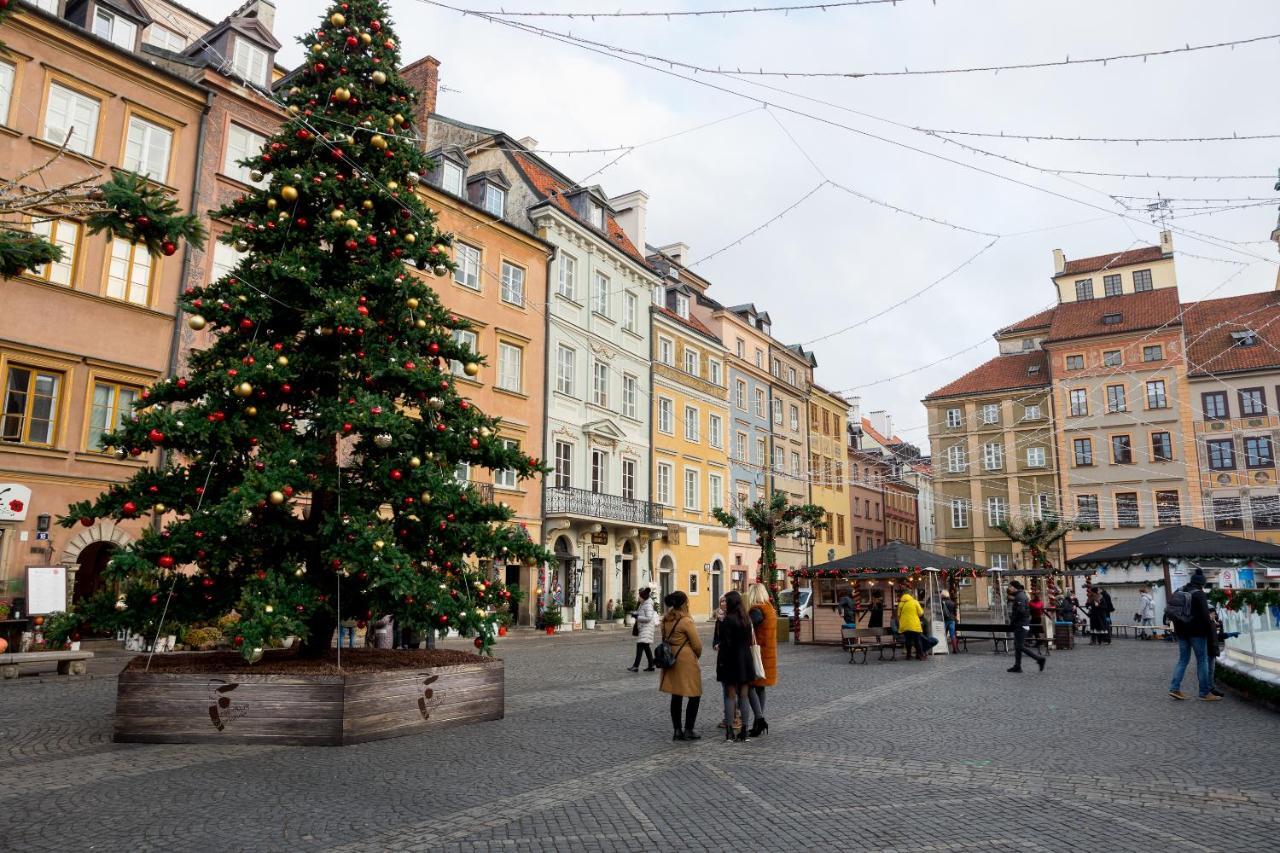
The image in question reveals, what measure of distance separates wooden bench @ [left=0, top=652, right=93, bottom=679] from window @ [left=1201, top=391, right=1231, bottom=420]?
2046 inches

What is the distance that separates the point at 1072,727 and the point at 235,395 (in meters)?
10.3

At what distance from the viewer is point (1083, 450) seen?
165 feet

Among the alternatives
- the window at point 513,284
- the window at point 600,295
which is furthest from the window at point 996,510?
the window at point 513,284

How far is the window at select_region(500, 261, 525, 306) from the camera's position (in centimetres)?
3017

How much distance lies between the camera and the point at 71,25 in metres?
18.9

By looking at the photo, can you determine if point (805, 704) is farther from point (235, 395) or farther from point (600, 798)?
point (235, 395)

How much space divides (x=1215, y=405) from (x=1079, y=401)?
668cm

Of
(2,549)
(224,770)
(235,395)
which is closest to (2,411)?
(2,549)

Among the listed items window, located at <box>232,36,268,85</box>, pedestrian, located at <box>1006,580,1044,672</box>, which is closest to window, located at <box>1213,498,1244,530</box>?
A: pedestrian, located at <box>1006,580,1044,672</box>

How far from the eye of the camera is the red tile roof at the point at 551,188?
33000 millimetres

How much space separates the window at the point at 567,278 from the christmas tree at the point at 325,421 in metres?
21.3

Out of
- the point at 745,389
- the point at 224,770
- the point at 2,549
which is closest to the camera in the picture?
the point at 224,770

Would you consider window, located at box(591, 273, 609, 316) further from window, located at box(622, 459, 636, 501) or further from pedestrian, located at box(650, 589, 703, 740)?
pedestrian, located at box(650, 589, 703, 740)

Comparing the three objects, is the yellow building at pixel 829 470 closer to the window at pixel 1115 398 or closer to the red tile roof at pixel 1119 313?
the red tile roof at pixel 1119 313
